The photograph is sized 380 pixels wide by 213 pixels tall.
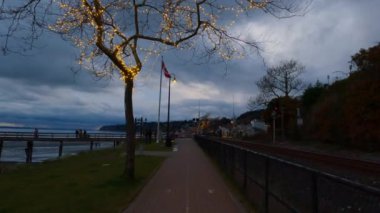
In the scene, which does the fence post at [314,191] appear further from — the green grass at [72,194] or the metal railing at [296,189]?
the green grass at [72,194]

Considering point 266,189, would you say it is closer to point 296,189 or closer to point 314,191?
point 296,189

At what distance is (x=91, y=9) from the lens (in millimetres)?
15938

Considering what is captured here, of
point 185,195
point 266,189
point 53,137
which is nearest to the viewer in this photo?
point 266,189

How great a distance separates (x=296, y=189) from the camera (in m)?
8.05

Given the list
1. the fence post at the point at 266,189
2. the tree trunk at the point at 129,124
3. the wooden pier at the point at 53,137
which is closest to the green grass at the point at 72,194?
the tree trunk at the point at 129,124

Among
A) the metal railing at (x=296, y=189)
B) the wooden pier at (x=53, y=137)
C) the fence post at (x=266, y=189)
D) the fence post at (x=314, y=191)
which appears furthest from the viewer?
the wooden pier at (x=53, y=137)

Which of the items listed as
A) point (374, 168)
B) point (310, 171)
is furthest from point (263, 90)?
point (310, 171)

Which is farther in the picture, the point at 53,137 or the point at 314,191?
the point at 53,137

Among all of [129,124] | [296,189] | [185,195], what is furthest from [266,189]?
[129,124]

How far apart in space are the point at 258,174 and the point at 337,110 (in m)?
37.7

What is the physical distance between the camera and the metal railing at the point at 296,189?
5.45 m

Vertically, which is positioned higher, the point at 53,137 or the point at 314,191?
the point at 53,137

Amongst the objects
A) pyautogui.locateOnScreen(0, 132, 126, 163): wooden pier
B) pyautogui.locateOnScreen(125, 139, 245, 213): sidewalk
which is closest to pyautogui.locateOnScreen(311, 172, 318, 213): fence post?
pyautogui.locateOnScreen(125, 139, 245, 213): sidewalk

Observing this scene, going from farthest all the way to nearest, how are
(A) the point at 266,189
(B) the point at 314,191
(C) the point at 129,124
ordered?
(C) the point at 129,124, (A) the point at 266,189, (B) the point at 314,191
